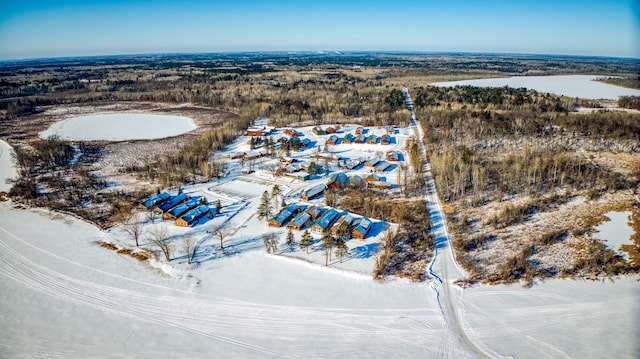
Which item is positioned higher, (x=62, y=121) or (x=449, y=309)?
(x=62, y=121)

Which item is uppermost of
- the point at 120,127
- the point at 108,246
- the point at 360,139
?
the point at 120,127

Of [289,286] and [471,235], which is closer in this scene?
[289,286]

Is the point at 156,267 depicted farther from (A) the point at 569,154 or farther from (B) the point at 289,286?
(A) the point at 569,154

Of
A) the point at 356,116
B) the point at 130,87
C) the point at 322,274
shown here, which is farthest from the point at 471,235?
the point at 130,87

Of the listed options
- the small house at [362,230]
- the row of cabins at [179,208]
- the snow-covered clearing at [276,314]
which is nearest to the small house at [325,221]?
the small house at [362,230]

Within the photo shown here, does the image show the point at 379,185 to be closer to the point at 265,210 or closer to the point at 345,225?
the point at 345,225

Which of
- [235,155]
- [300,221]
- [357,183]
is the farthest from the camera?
[235,155]

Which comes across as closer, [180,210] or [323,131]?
[180,210]

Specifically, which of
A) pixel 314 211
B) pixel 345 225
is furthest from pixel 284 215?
pixel 345 225

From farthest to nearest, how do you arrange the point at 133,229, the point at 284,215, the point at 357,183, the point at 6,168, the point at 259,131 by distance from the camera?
the point at 259,131, the point at 6,168, the point at 357,183, the point at 284,215, the point at 133,229
